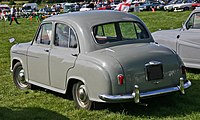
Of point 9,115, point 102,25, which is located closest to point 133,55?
point 102,25

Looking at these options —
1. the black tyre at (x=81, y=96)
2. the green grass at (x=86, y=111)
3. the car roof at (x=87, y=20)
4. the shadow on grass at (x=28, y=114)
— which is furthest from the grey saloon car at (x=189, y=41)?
the shadow on grass at (x=28, y=114)

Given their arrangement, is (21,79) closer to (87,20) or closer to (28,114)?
(28,114)

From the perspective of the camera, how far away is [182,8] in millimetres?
38281

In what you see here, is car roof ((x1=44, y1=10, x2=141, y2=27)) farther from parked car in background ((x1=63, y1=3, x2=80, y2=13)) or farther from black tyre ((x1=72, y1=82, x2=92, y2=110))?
parked car in background ((x1=63, y1=3, x2=80, y2=13))

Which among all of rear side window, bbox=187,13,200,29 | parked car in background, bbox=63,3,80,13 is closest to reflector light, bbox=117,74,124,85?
rear side window, bbox=187,13,200,29

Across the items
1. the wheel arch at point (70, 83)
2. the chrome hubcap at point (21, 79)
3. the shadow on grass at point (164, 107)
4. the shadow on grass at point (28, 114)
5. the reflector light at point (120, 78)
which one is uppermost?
the reflector light at point (120, 78)

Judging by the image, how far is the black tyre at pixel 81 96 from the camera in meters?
6.01

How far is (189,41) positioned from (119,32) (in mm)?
2687

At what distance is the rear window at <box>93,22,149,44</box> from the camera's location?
645 centimetres

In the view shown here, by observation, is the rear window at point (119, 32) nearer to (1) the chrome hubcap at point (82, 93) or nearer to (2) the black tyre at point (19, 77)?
(1) the chrome hubcap at point (82, 93)

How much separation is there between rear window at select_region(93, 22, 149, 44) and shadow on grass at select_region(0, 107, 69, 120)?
1.46 metres

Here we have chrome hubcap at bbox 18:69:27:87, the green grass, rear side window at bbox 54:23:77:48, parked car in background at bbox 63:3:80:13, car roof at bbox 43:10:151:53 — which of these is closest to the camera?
the green grass

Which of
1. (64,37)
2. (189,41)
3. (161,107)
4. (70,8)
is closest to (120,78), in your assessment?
(161,107)

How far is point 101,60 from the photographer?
5660mm
